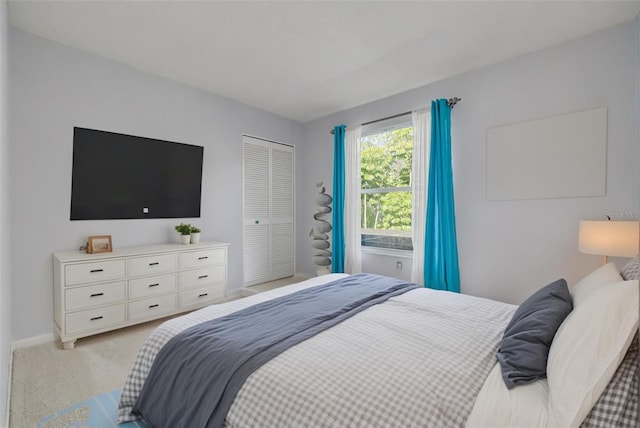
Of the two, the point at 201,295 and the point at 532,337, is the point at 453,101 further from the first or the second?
the point at 201,295

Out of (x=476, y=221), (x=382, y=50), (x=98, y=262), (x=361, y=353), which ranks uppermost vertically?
(x=382, y=50)

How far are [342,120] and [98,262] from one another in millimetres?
3379

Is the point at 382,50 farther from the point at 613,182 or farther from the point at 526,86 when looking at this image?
the point at 613,182

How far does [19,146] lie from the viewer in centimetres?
251

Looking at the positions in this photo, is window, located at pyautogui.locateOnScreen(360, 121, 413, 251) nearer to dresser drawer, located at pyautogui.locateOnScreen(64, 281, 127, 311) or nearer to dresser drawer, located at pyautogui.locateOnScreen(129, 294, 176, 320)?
dresser drawer, located at pyautogui.locateOnScreen(129, 294, 176, 320)

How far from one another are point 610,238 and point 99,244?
409 centimetres

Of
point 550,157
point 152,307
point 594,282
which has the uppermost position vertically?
point 550,157

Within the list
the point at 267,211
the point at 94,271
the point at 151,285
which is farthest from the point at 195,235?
the point at 267,211

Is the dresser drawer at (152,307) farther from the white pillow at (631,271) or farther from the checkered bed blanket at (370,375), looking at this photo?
the white pillow at (631,271)

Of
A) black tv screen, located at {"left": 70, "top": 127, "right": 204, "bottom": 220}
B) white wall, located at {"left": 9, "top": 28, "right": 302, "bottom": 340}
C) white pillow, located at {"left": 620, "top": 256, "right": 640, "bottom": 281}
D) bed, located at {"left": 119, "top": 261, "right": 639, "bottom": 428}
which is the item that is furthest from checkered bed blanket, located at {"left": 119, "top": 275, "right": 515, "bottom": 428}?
black tv screen, located at {"left": 70, "top": 127, "right": 204, "bottom": 220}

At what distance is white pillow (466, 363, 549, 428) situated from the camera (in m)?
0.93

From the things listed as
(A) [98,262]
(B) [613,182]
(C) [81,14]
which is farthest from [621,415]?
(C) [81,14]

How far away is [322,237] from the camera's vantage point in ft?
14.3

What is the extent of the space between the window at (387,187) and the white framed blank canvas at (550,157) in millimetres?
968
